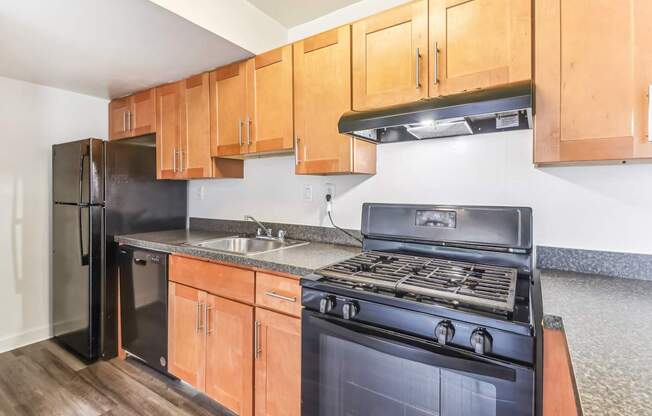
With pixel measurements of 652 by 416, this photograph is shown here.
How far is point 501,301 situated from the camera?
3.14 feet

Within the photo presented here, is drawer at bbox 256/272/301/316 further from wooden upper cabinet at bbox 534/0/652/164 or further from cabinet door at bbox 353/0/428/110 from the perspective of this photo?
wooden upper cabinet at bbox 534/0/652/164

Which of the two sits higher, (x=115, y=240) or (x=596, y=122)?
(x=596, y=122)

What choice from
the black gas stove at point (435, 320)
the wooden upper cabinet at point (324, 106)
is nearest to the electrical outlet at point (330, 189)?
the wooden upper cabinet at point (324, 106)

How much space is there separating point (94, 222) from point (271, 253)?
4.77 ft

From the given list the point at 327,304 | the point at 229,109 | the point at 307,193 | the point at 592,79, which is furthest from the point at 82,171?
the point at 592,79

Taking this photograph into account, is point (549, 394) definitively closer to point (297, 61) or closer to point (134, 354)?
point (297, 61)

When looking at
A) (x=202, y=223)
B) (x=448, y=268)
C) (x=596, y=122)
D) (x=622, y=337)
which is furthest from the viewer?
(x=202, y=223)

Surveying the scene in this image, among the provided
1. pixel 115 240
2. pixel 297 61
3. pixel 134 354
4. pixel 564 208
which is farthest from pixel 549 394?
pixel 115 240

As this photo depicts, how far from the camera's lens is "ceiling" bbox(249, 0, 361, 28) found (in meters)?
1.92

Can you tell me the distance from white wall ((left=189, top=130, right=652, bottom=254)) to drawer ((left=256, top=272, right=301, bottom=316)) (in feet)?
2.15

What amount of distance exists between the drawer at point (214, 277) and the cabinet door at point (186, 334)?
0.06 metres

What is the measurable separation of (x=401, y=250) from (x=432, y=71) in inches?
33.8

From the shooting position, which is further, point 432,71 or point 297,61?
point 297,61

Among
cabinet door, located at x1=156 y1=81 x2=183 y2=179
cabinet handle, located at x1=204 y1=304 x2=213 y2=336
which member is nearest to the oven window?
cabinet handle, located at x1=204 y1=304 x2=213 y2=336
